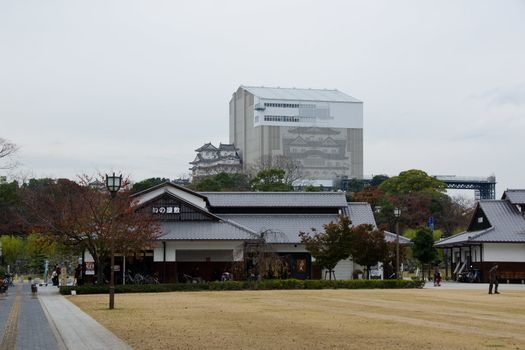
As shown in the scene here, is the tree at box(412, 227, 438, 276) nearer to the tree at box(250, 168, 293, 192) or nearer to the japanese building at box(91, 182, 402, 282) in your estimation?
the japanese building at box(91, 182, 402, 282)

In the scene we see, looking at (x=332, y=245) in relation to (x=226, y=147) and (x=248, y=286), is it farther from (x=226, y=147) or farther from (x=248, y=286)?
(x=226, y=147)

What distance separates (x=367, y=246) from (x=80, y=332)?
32.4 meters

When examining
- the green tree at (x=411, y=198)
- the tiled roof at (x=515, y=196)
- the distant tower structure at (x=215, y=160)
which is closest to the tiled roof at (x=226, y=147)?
the distant tower structure at (x=215, y=160)

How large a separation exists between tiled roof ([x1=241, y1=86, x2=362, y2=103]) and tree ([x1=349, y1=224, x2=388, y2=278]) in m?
92.4

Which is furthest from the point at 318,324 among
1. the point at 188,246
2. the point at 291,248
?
the point at 291,248

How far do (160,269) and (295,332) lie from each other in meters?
35.2

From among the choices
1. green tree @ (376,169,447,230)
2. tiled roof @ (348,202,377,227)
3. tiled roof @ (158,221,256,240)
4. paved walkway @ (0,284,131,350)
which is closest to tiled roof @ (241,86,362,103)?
green tree @ (376,169,447,230)

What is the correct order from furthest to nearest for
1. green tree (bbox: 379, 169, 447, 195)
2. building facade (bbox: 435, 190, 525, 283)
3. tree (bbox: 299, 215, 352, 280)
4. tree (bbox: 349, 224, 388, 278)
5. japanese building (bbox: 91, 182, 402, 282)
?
green tree (bbox: 379, 169, 447, 195) < building facade (bbox: 435, 190, 525, 283) < japanese building (bbox: 91, 182, 402, 282) < tree (bbox: 349, 224, 388, 278) < tree (bbox: 299, 215, 352, 280)

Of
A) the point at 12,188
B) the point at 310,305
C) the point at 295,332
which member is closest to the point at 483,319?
the point at 295,332

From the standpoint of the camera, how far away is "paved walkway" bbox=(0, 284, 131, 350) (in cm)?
1574

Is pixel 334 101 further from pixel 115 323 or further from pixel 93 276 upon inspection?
pixel 115 323

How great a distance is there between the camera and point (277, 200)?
6081 cm

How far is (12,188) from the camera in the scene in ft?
242

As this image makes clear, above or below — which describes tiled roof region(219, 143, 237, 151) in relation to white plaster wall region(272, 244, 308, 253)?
above
